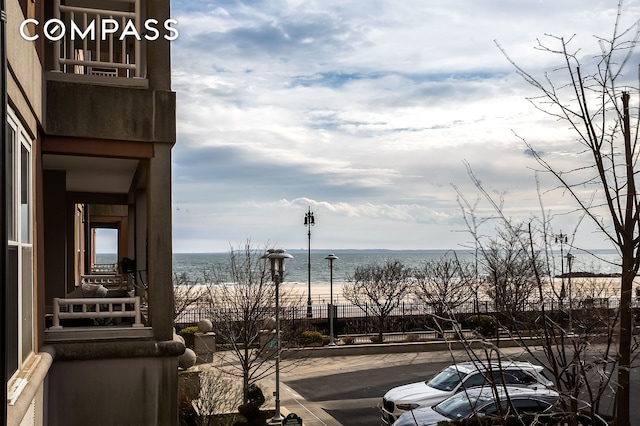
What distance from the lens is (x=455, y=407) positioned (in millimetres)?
14750

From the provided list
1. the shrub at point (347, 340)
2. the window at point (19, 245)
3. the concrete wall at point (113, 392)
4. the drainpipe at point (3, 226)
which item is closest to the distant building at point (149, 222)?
the concrete wall at point (113, 392)

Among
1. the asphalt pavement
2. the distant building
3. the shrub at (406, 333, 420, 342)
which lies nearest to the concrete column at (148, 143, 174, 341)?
the distant building

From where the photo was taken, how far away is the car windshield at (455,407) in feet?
47.2

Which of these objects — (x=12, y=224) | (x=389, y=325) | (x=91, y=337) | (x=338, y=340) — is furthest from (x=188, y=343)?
(x=12, y=224)

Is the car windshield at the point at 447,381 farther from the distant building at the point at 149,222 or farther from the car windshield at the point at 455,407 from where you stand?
the distant building at the point at 149,222

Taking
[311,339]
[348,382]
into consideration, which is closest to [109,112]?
[348,382]

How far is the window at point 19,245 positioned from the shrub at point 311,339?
861 inches

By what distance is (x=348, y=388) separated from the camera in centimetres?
2206

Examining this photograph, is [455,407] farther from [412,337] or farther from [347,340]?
[412,337]

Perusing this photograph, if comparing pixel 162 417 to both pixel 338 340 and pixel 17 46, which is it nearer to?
pixel 17 46

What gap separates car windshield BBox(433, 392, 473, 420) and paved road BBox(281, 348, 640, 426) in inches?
129

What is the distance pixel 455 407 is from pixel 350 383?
8494mm

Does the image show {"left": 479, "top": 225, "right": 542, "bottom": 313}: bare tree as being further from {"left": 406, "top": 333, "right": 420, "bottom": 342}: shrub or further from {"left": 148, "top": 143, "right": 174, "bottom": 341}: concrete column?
{"left": 406, "top": 333, "right": 420, "bottom": 342}: shrub

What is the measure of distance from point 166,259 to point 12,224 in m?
3.18
